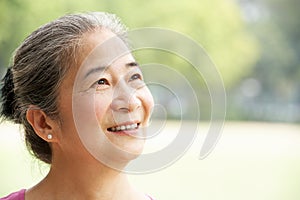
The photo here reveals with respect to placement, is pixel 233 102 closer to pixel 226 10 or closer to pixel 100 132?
pixel 226 10

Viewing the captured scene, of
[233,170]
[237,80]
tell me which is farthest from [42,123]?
[237,80]

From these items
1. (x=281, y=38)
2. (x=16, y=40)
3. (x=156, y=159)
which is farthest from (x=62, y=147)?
(x=281, y=38)

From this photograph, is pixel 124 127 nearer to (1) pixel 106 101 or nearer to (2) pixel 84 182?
(1) pixel 106 101

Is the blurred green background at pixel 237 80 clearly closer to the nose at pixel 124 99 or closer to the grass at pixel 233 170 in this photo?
the grass at pixel 233 170

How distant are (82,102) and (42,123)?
0.09 metres

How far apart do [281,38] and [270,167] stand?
987mm

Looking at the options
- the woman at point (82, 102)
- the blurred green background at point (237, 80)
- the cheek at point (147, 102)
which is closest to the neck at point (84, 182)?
the woman at point (82, 102)

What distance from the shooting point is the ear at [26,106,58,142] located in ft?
3.08

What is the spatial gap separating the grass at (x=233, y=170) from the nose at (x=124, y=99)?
1.34 meters

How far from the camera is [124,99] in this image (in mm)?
858

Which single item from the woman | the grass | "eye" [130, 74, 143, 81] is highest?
the grass

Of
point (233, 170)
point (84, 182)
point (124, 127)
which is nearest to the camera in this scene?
point (124, 127)

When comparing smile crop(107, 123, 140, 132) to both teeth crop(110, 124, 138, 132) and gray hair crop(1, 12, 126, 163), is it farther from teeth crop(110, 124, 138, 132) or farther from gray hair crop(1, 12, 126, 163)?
gray hair crop(1, 12, 126, 163)

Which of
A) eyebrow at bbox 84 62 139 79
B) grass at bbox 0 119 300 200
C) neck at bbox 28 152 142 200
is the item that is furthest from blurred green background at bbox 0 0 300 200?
eyebrow at bbox 84 62 139 79
